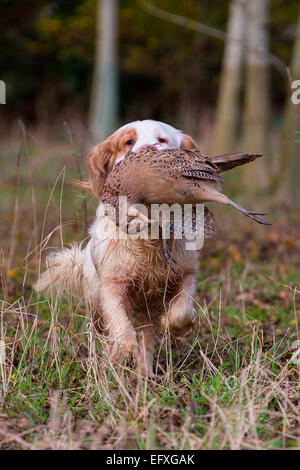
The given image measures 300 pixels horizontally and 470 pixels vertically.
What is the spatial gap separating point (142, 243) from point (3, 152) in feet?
27.9

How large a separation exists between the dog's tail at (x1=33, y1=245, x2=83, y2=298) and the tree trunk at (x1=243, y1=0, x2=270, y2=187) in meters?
5.75

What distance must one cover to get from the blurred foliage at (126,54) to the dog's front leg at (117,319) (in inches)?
485

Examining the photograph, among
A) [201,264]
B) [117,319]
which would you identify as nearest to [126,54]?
[201,264]

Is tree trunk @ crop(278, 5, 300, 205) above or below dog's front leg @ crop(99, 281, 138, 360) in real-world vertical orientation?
above

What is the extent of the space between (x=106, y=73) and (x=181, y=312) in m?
11.9

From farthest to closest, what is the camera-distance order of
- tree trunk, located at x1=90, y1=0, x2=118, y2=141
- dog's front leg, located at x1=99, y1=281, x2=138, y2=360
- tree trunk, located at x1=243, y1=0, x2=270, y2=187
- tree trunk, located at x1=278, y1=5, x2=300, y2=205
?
tree trunk, located at x1=90, y1=0, x2=118, y2=141 < tree trunk, located at x1=243, y1=0, x2=270, y2=187 < tree trunk, located at x1=278, y1=5, x2=300, y2=205 < dog's front leg, located at x1=99, y1=281, x2=138, y2=360

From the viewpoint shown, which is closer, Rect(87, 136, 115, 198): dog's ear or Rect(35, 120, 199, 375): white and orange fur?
Rect(35, 120, 199, 375): white and orange fur

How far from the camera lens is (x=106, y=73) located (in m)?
14.3

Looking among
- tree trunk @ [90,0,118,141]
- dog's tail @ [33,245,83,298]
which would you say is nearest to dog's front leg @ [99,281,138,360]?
dog's tail @ [33,245,83,298]

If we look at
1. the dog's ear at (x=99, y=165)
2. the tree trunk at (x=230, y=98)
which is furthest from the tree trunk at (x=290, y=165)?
the dog's ear at (x=99, y=165)

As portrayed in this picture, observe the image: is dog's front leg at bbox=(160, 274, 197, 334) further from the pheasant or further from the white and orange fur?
the pheasant

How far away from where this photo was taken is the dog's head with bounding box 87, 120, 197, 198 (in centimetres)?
330

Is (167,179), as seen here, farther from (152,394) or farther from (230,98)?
(230,98)
